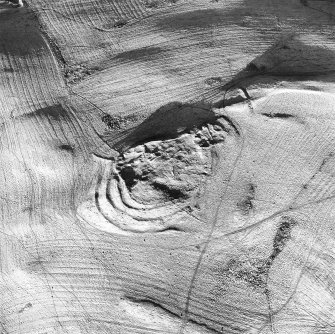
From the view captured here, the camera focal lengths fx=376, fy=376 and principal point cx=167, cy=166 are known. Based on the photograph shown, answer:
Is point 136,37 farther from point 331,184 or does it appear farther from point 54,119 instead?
point 331,184

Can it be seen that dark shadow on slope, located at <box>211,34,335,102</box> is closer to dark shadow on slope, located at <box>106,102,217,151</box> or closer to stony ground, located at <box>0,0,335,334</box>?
stony ground, located at <box>0,0,335,334</box>

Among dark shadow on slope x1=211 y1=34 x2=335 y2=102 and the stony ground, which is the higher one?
dark shadow on slope x1=211 y1=34 x2=335 y2=102

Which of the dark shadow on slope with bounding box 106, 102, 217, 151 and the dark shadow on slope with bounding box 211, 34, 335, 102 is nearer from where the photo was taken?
the dark shadow on slope with bounding box 106, 102, 217, 151

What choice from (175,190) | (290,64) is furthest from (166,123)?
(290,64)

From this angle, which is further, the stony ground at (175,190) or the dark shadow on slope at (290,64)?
the dark shadow on slope at (290,64)

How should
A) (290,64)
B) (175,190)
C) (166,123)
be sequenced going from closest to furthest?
(175,190), (166,123), (290,64)

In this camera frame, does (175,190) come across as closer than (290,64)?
Yes

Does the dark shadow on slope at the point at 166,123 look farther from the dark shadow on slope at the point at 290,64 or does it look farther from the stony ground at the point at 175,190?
the dark shadow on slope at the point at 290,64

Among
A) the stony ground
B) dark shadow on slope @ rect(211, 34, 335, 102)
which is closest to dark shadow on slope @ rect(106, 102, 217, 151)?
the stony ground

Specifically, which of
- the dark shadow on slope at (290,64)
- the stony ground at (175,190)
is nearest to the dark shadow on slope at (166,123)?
Result: the stony ground at (175,190)

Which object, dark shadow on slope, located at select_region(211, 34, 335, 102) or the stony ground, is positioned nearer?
the stony ground

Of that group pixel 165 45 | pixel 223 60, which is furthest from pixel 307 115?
pixel 165 45

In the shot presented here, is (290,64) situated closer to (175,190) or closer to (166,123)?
(166,123)
